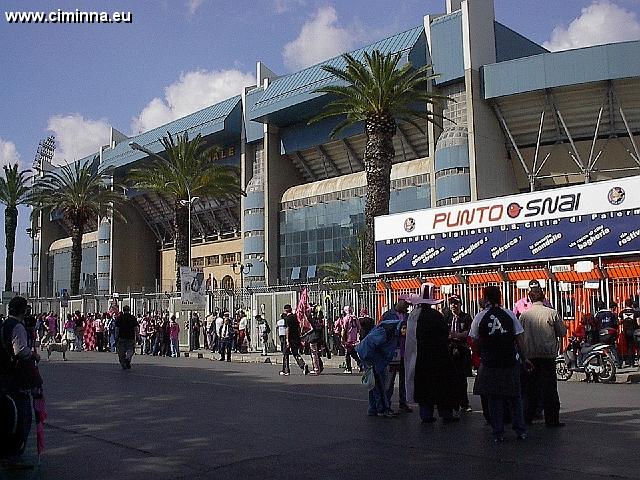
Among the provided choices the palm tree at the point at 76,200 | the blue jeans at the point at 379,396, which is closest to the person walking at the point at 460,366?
the blue jeans at the point at 379,396

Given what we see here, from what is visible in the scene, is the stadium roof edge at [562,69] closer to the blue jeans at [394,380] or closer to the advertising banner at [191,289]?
the advertising banner at [191,289]

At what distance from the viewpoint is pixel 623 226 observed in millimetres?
21562

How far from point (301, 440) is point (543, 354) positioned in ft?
10.5

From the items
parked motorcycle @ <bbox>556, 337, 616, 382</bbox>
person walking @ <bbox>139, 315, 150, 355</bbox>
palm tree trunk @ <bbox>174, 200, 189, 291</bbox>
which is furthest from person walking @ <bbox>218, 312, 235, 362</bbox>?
palm tree trunk @ <bbox>174, 200, 189, 291</bbox>

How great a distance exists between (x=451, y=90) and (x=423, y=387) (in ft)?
102

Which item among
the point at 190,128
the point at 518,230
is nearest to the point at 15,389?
the point at 518,230

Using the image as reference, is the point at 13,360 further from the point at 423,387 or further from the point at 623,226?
the point at 623,226

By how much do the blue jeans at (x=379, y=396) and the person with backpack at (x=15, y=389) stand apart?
4774 mm

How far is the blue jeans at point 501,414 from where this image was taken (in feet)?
27.4

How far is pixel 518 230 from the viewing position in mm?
24078

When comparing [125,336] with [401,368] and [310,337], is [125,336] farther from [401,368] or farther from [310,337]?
[401,368]

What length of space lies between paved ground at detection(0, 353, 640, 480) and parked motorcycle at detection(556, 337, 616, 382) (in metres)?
1.82

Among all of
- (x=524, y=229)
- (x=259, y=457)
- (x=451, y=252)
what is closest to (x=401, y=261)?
(x=451, y=252)

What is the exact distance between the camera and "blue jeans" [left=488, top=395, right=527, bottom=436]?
27.4 ft
